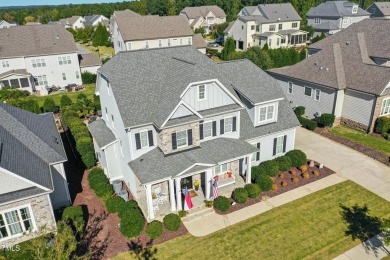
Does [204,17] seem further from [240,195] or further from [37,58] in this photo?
[240,195]

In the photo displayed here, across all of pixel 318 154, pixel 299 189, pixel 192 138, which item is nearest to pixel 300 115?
pixel 318 154

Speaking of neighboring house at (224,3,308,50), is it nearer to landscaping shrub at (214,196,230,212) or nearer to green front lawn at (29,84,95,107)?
green front lawn at (29,84,95,107)

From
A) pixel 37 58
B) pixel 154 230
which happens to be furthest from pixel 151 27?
pixel 154 230

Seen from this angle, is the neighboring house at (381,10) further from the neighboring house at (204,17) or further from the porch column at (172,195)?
the porch column at (172,195)

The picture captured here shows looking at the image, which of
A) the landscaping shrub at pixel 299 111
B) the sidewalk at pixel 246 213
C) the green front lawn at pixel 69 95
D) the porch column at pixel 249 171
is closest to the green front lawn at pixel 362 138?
the landscaping shrub at pixel 299 111

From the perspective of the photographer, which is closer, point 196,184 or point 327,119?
point 196,184

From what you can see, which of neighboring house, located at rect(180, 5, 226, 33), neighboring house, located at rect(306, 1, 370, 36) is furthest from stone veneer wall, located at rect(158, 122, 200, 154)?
neighboring house, located at rect(180, 5, 226, 33)
